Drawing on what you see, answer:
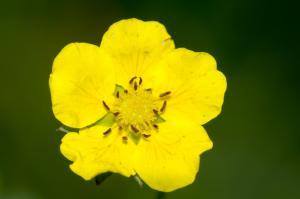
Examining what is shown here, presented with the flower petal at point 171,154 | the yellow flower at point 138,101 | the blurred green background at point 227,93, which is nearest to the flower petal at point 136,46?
the yellow flower at point 138,101

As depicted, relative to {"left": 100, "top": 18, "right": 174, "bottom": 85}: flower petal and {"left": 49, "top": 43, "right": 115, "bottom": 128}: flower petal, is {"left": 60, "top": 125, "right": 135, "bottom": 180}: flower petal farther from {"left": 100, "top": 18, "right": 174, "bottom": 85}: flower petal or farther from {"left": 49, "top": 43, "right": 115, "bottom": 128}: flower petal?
{"left": 100, "top": 18, "right": 174, "bottom": 85}: flower petal

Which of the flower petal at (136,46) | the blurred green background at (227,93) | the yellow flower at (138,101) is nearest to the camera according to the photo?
the yellow flower at (138,101)

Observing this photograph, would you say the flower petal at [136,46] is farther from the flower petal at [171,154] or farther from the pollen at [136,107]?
the flower petal at [171,154]

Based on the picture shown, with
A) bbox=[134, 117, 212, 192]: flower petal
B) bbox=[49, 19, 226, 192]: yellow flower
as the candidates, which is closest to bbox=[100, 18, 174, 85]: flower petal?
bbox=[49, 19, 226, 192]: yellow flower

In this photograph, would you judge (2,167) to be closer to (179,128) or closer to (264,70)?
(179,128)

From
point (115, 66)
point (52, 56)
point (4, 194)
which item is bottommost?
point (4, 194)

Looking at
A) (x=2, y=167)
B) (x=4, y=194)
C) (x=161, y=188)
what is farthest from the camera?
(x=2, y=167)

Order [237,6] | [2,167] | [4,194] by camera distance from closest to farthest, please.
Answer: [4,194] < [2,167] < [237,6]

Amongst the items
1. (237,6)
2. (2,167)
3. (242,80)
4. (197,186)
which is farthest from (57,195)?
(237,6)
